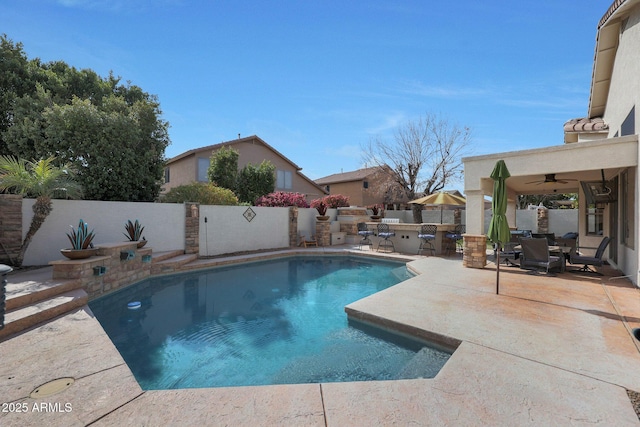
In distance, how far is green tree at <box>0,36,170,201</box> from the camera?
10812mm

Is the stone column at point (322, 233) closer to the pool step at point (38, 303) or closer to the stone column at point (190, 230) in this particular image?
the stone column at point (190, 230)

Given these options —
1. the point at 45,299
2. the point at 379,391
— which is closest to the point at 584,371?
the point at 379,391

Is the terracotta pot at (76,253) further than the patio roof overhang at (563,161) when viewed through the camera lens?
No

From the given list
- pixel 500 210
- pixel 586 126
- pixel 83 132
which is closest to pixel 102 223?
pixel 83 132

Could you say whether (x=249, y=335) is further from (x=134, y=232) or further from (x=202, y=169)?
(x=202, y=169)

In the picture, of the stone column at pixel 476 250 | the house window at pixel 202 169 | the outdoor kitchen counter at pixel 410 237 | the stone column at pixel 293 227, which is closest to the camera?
the stone column at pixel 476 250

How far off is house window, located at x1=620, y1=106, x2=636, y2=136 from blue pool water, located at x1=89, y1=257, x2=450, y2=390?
6.57 metres

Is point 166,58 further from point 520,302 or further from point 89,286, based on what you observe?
point 520,302

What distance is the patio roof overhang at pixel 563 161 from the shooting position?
645 cm

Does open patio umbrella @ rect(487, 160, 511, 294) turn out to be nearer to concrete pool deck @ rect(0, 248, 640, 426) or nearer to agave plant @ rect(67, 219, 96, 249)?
concrete pool deck @ rect(0, 248, 640, 426)

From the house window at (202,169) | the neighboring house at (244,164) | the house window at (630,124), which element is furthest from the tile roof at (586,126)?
the house window at (202,169)

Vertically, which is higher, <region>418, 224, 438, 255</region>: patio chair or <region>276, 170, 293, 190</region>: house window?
<region>276, 170, 293, 190</region>: house window

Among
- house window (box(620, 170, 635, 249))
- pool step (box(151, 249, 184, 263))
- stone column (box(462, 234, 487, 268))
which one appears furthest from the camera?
pool step (box(151, 249, 184, 263))

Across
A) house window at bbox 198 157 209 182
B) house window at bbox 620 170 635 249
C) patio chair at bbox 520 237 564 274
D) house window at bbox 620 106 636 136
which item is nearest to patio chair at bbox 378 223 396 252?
patio chair at bbox 520 237 564 274
